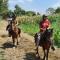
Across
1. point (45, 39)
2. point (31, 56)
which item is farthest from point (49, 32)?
point (31, 56)

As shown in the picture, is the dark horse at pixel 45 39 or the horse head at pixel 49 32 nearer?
the horse head at pixel 49 32

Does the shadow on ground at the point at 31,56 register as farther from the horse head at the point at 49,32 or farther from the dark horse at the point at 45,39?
the horse head at the point at 49,32

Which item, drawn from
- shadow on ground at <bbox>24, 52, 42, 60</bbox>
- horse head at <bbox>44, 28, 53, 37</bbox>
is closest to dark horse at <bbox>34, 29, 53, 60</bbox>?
horse head at <bbox>44, 28, 53, 37</bbox>

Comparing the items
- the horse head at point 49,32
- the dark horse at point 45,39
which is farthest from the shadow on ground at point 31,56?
the horse head at point 49,32

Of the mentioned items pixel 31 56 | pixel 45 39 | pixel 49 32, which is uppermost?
pixel 49 32

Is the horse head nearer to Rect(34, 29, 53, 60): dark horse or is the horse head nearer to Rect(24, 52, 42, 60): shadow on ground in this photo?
Rect(34, 29, 53, 60): dark horse

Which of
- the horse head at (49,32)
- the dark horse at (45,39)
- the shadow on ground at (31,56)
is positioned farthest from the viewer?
the shadow on ground at (31,56)

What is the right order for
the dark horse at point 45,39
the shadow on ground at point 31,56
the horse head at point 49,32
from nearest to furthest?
the horse head at point 49,32 < the dark horse at point 45,39 < the shadow on ground at point 31,56

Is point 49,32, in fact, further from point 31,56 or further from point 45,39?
point 31,56

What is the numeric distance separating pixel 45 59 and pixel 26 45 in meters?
6.40

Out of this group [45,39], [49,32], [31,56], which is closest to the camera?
[49,32]

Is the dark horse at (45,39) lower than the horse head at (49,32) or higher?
lower

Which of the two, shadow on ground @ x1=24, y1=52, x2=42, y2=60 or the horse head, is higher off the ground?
the horse head

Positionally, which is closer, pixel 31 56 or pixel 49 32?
pixel 49 32
